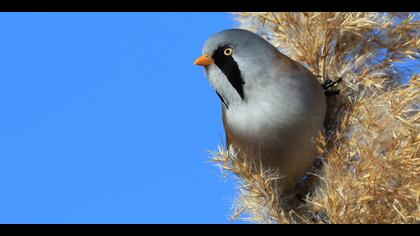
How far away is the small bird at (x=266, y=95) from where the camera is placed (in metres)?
3.00

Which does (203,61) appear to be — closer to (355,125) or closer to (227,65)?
(227,65)

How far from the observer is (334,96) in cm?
325

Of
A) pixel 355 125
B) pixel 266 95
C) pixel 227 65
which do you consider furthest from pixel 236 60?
pixel 355 125

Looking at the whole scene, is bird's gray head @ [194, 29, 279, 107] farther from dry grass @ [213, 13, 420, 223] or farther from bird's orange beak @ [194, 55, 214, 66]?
dry grass @ [213, 13, 420, 223]

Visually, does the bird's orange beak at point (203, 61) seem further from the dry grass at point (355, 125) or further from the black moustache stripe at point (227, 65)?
the dry grass at point (355, 125)

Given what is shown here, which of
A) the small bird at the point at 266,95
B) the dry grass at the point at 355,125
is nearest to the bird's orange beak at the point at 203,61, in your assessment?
the small bird at the point at 266,95

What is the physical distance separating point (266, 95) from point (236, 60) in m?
0.19

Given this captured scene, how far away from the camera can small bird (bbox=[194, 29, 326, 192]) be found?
3.00m

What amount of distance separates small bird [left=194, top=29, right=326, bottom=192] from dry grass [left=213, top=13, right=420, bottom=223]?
0.10 m

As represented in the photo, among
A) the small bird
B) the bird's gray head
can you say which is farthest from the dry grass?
the bird's gray head

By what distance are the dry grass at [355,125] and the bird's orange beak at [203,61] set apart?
0.38 meters
